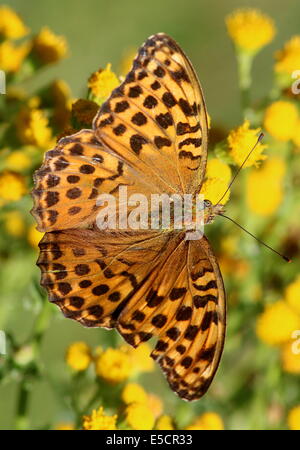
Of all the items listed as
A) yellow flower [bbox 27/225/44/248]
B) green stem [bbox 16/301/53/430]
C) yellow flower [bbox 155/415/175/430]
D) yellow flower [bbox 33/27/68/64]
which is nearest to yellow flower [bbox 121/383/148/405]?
yellow flower [bbox 155/415/175/430]

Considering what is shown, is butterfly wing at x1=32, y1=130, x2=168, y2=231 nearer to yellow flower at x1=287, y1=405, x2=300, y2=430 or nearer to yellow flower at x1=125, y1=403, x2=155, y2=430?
yellow flower at x1=125, y1=403, x2=155, y2=430

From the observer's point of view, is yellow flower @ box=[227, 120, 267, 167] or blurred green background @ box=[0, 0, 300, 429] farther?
blurred green background @ box=[0, 0, 300, 429]

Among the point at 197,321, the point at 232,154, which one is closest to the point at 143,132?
the point at 232,154

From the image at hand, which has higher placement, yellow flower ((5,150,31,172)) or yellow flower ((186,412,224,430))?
yellow flower ((5,150,31,172))

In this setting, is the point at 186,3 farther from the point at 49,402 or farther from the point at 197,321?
the point at 197,321

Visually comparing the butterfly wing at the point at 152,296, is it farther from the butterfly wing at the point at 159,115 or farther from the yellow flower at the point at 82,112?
the yellow flower at the point at 82,112

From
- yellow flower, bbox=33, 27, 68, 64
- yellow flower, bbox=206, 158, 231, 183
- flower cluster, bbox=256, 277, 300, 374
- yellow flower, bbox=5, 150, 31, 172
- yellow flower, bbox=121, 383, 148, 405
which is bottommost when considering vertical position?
yellow flower, bbox=121, 383, 148, 405

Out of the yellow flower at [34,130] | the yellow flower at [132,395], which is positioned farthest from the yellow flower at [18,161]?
the yellow flower at [132,395]

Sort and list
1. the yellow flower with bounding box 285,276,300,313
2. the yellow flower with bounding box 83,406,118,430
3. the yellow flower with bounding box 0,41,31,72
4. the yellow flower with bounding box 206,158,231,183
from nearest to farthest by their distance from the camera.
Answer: the yellow flower with bounding box 83,406,118,430
the yellow flower with bounding box 206,158,231,183
the yellow flower with bounding box 285,276,300,313
the yellow flower with bounding box 0,41,31,72
